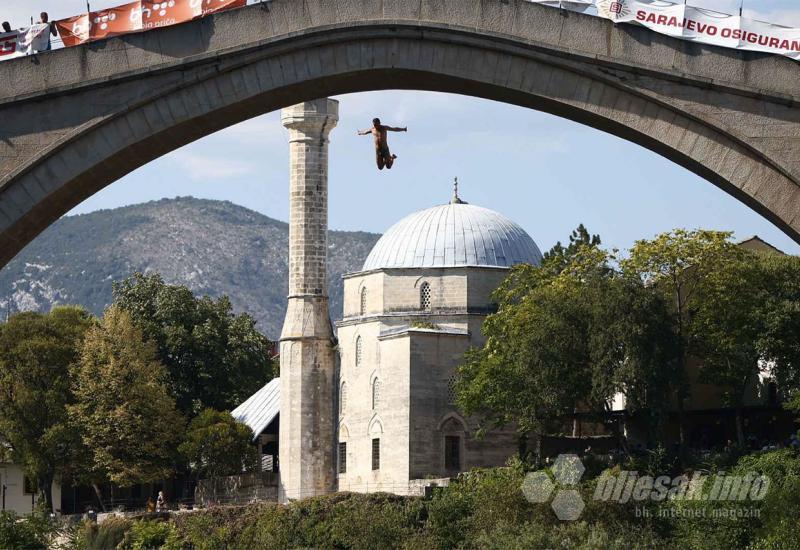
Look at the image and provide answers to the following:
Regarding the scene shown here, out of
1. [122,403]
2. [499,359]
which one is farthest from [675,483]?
[122,403]

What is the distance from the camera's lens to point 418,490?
61.6 metres

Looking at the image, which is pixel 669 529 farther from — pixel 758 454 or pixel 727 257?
pixel 727 257

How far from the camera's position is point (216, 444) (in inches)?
2766

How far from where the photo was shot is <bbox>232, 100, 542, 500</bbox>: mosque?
68.6 meters

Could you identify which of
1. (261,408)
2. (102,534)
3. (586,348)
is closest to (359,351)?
(261,408)

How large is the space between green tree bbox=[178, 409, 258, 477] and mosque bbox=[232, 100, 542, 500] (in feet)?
5.59

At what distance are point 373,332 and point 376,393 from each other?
2652 millimetres

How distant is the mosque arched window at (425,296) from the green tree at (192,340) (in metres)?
10.4

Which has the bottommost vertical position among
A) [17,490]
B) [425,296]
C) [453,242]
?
[17,490]

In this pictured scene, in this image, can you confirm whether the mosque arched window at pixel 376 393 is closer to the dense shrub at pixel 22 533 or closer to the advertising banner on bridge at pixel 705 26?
the dense shrub at pixel 22 533

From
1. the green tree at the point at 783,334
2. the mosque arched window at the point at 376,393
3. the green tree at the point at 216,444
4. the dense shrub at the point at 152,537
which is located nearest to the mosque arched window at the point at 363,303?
the mosque arched window at the point at 376,393

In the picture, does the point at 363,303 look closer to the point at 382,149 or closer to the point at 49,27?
the point at 382,149

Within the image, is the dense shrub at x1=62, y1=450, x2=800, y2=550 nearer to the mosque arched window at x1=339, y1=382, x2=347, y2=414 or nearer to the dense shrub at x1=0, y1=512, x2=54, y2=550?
the dense shrub at x1=0, y1=512, x2=54, y2=550

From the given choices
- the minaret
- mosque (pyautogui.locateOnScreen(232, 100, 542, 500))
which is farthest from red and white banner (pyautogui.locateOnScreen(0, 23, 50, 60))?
the minaret
